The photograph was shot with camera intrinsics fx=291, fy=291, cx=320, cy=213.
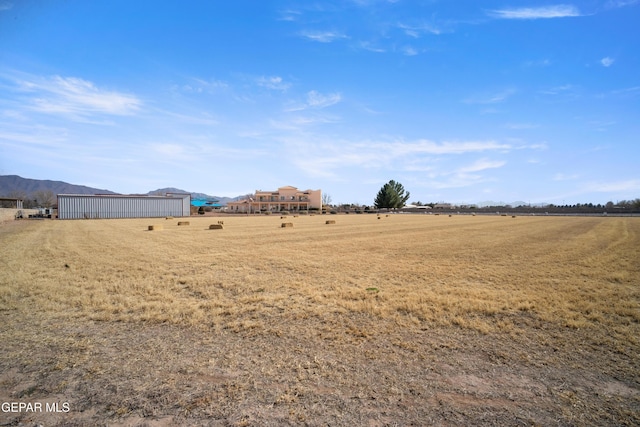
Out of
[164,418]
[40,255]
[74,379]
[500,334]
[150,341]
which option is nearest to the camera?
[164,418]

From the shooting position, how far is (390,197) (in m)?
120

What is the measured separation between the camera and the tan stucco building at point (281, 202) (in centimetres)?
10062

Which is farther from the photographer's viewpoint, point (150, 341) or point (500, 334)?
point (500, 334)

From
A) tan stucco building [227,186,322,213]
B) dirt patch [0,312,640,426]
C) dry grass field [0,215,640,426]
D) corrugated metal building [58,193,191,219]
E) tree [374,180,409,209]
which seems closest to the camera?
dirt patch [0,312,640,426]

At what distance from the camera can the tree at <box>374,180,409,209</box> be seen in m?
120

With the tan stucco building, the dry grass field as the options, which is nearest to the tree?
the tan stucco building

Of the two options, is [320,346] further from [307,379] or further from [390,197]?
[390,197]

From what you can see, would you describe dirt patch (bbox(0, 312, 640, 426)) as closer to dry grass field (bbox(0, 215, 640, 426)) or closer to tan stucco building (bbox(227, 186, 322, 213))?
dry grass field (bbox(0, 215, 640, 426))

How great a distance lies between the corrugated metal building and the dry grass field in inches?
2251

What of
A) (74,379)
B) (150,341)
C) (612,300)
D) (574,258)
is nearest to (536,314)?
(612,300)

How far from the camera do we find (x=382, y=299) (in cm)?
759

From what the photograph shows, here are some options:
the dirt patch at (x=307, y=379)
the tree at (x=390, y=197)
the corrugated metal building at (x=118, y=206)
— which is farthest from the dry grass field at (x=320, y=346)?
the tree at (x=390, y=197)

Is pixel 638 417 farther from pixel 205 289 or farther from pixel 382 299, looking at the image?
pixel 205 289

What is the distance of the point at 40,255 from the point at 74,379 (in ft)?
43.9
